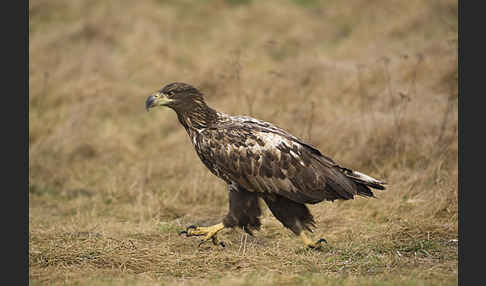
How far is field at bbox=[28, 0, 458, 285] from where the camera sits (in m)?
5.31

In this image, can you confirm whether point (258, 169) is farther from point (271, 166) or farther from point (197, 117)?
point (197, 117)

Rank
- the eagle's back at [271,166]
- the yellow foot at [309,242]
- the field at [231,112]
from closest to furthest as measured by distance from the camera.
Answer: the field at [231,112] → the eagle's back at [271,166] → the yellow foot at [309,242]

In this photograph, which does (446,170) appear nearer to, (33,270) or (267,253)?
(267,253)

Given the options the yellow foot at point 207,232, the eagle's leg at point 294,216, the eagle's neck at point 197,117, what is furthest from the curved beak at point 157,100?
the eagle's leg at point 294,216

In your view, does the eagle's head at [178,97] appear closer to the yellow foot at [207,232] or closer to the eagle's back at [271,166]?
the eagle's back at [271,166]

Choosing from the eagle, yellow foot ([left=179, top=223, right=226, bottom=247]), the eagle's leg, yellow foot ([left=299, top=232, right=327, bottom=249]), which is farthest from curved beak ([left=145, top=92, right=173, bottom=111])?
yellow foot ([left=299, top=232, right=327, bottom=249])

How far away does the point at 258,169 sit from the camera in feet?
18.0

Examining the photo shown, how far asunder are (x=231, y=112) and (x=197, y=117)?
397 cm

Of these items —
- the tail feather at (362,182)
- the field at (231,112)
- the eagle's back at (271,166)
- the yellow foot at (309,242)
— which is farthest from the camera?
the yellow foot at (309,242)

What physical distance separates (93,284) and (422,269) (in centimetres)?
284

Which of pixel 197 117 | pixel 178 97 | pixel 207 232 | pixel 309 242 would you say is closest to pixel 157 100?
pixel 178 97

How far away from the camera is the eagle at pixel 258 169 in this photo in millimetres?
5516

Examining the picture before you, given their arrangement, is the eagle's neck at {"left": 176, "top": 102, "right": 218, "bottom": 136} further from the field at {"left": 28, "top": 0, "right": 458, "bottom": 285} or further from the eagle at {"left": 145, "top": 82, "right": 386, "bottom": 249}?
the field at {"left": 28, "top": 0, "right": 458, "bottom": 285}

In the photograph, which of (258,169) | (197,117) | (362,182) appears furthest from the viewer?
(197,117)
